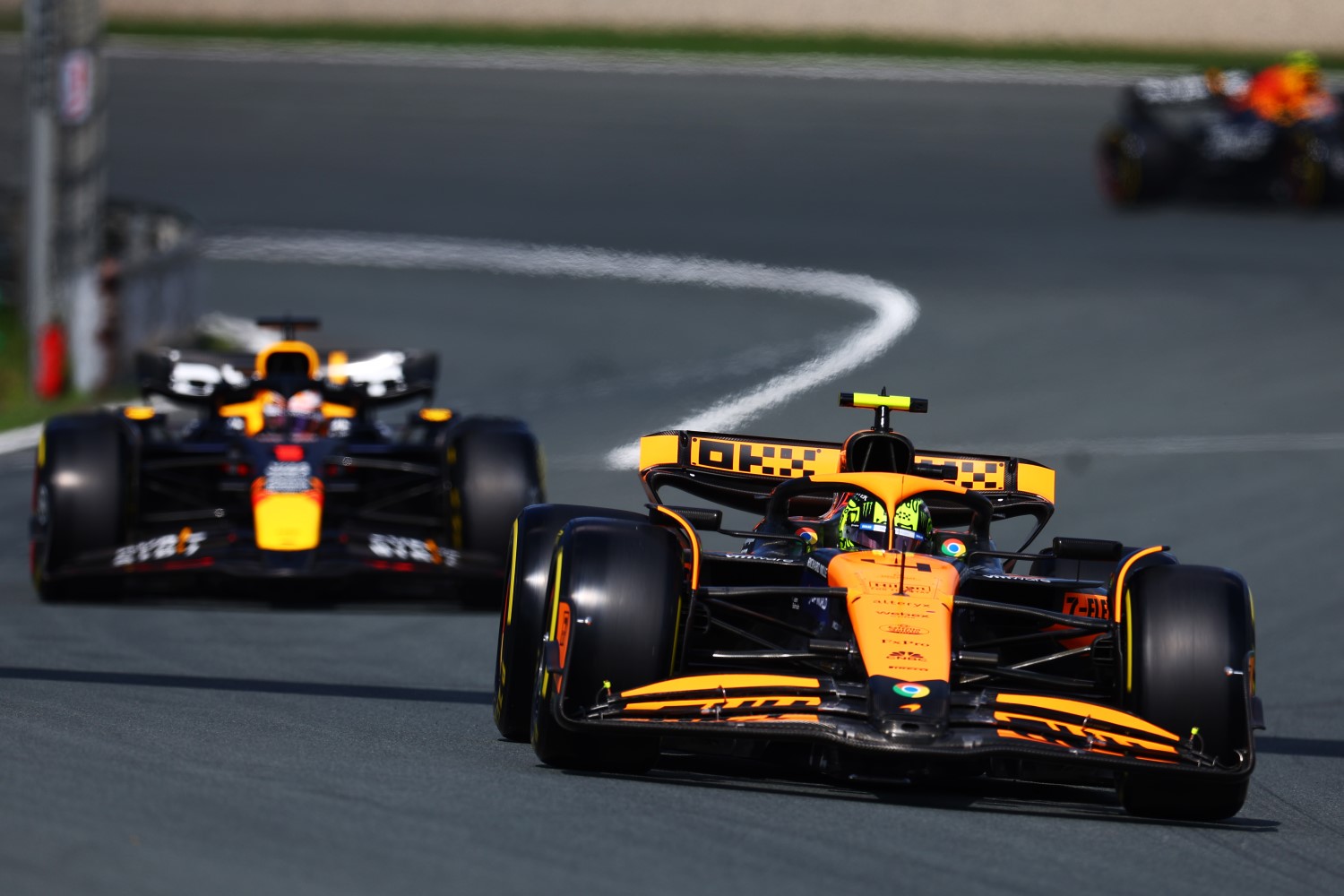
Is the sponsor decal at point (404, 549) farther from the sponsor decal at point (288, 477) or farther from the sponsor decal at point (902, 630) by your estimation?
the sponsor decal at point (902, 630)

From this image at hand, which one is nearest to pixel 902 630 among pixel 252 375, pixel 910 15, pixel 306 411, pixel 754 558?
pixel 754 558

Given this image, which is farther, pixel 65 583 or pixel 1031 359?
pixel 1031 359

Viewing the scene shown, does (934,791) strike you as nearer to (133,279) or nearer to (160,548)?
(160,548)

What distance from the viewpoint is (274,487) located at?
11.7 metres

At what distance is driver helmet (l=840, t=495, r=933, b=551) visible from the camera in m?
8.09

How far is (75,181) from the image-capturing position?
1825 cm

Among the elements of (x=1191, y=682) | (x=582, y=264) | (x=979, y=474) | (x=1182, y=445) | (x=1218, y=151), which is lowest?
(x=1191, y=682)

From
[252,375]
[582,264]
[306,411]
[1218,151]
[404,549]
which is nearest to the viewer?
[404,549]

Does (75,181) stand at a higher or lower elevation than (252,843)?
higher

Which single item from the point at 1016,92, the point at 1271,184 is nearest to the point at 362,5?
the point at 1016,92

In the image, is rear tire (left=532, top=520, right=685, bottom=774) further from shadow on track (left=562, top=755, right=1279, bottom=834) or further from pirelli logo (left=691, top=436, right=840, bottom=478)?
pirelli logo (left=691, top=436, right=840, bottom=478)

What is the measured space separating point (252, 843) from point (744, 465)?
3661 mm

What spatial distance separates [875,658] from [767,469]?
6.32ft

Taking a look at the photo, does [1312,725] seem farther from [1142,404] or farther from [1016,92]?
[1016,92]
